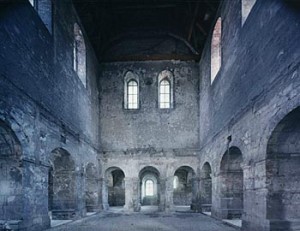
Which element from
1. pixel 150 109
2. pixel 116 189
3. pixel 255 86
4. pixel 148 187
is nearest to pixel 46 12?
pixel 255 86

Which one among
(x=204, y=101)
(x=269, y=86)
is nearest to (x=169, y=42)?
(x=204, y=101)

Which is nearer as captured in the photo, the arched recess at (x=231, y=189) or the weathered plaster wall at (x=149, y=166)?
the arched recess at (x=231, y=189)

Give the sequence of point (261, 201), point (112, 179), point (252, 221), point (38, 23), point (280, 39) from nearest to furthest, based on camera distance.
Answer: point (280, 39), point (261, 201), point (252, 221), point (38, 23), point (112, 179)

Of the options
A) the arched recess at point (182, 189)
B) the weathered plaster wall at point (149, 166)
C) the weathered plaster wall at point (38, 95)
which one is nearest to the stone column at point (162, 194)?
the weathered plaster wall at point (149, 166)

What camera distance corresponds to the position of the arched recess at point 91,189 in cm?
1800

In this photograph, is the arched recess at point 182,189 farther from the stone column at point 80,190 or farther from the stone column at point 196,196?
the stone column at point 80,190

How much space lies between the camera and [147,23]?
763 inches

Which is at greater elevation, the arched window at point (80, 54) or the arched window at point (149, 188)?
the arched window at point (80, 54)

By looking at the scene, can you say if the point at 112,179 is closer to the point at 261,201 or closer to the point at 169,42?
the point at 169,42

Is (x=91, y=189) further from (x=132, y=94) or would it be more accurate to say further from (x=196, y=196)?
(x=132, y=94)

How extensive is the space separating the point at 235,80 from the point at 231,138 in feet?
6.48

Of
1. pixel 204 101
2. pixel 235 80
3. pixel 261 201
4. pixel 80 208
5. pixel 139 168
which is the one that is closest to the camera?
pixel 261 201

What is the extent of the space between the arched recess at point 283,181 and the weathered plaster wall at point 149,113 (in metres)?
11.9

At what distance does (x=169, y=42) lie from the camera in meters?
20.6
